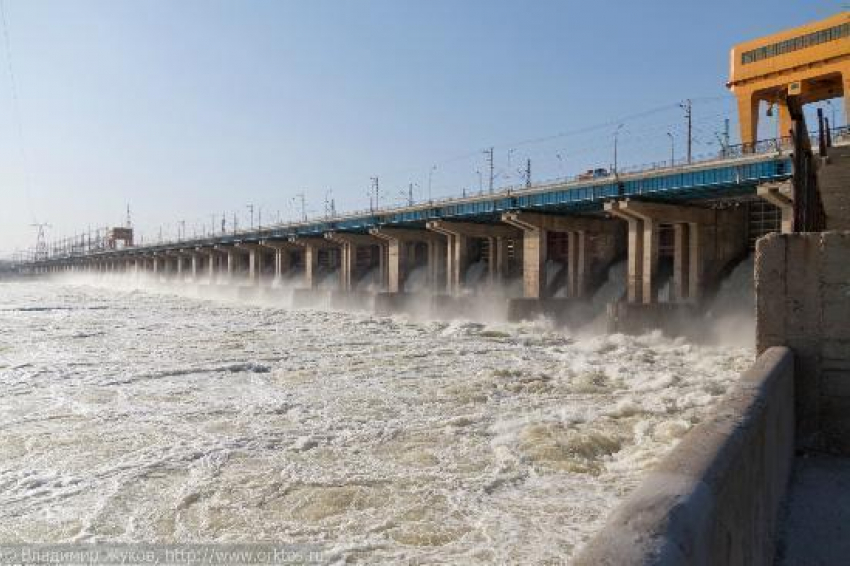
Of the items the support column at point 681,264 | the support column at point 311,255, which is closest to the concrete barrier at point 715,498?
the support column at point 681,264

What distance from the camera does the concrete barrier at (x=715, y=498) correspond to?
253 centimetres

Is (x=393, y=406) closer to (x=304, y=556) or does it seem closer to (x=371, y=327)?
(x=304, y=556)

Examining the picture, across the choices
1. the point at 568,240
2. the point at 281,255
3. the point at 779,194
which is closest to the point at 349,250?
the point at 281,255

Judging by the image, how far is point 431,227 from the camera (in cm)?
4572

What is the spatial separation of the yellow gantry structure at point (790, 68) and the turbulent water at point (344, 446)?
1846cm

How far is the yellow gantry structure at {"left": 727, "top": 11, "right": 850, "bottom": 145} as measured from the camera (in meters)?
30.8

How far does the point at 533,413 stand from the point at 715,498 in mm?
9682

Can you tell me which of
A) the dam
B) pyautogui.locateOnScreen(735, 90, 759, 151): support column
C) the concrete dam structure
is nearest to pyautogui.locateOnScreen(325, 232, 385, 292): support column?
the concrete dam structure

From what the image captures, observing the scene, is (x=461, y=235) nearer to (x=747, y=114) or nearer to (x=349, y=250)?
(x=349, y=250)

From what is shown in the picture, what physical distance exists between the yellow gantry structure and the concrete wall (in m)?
25.3

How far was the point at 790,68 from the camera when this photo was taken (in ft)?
109

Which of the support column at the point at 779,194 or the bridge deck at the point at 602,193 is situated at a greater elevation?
the bridge deck at the point at 602,193

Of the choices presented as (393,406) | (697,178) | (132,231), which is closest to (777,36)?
(697,178)

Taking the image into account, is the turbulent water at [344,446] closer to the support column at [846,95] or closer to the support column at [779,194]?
the support column at [779,194]
